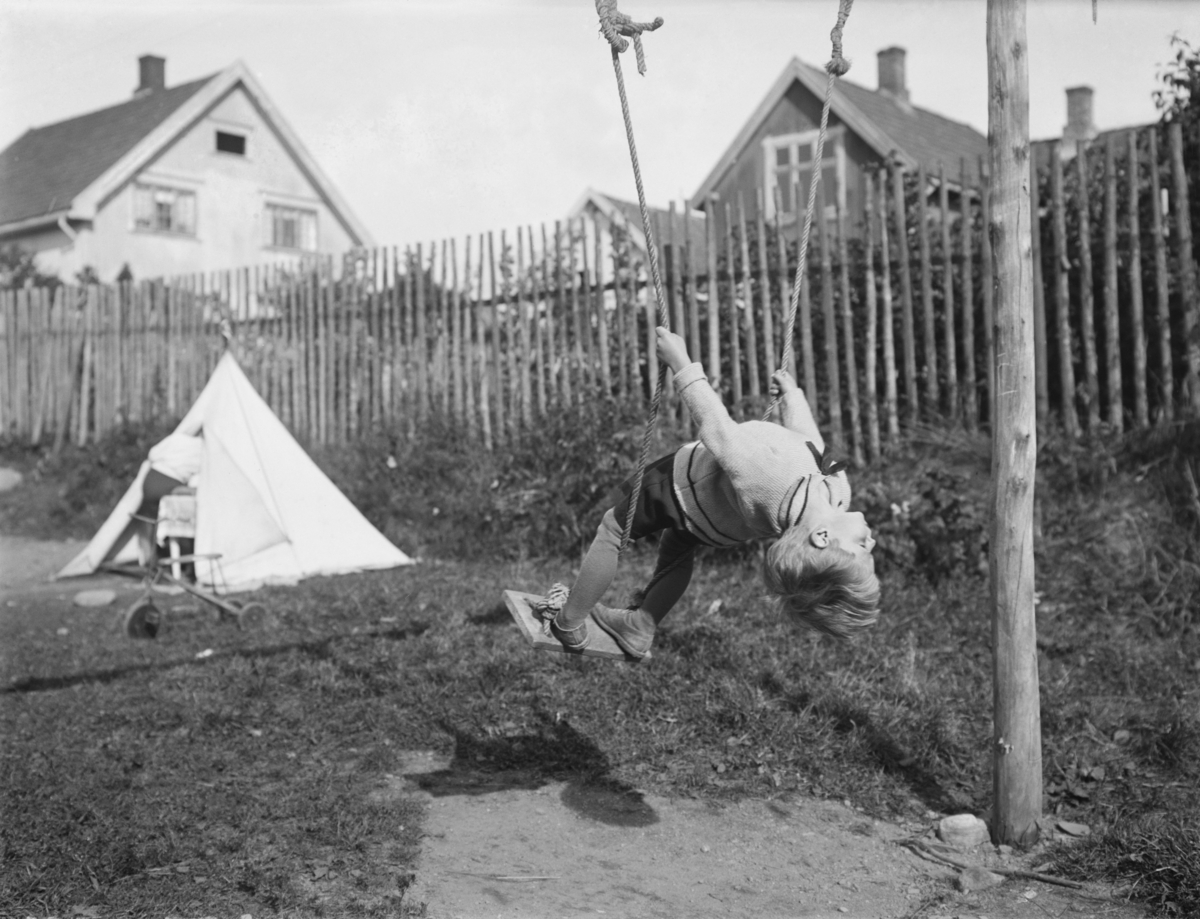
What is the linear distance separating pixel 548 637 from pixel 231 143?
75.7 feet

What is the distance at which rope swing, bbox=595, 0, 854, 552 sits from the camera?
384 centimetres

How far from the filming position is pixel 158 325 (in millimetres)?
13031

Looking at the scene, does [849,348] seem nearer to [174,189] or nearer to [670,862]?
[670,862]

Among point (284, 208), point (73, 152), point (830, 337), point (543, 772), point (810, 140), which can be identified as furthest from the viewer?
point (284, 208)

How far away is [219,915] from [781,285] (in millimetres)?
6112

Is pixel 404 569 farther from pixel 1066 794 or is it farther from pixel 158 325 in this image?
pixel 158 325

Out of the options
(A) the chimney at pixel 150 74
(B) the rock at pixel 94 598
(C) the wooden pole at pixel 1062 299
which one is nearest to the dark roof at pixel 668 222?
(C) the wooden pole at pixel 1062 299

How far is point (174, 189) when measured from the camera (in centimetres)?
2359

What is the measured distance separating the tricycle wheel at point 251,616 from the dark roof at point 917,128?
49.5 ft

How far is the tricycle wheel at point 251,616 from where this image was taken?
6.94 metres

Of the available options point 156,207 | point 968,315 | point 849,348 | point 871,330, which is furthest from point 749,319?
point 156,207

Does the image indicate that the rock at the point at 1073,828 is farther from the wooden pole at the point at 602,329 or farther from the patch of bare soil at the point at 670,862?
the wooden pole at the point at 602,329

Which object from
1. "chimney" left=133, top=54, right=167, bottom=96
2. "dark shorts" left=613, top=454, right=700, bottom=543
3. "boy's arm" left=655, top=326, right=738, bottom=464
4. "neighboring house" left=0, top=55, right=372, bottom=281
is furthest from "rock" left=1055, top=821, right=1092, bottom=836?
"chimney" left=133, top=54, right=167, bottom=96

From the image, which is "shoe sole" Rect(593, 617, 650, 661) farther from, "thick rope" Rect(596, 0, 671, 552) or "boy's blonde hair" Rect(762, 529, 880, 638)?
"boy's blonde hair" Rect(762, 529, 880, 638)
